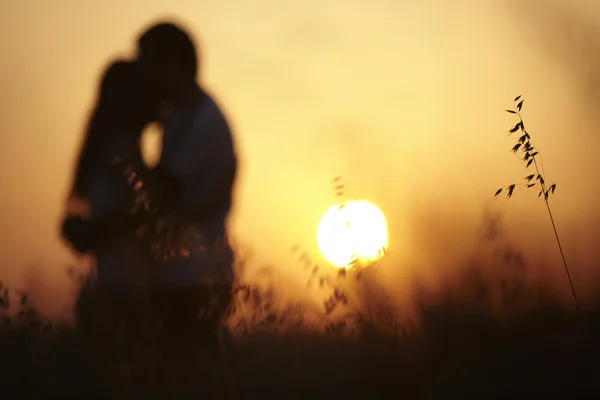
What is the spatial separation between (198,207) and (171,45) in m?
0.71

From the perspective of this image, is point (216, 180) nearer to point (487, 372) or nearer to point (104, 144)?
point (104, 144)

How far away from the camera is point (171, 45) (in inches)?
146

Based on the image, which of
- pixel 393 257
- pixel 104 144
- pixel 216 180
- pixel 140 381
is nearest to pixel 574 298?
pixel 393 257

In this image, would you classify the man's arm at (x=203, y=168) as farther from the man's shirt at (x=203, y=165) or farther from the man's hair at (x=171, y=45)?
the man's hair at (x=171, y=45)

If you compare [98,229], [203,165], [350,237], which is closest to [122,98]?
[203,165]

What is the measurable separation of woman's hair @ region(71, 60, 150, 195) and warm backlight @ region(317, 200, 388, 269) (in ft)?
3.45

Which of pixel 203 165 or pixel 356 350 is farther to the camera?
pixel 203 165

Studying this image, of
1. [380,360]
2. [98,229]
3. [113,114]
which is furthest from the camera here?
[113,114]

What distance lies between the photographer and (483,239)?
4.14m

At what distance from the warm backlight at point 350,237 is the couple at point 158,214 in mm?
683

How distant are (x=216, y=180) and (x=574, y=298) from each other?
4.92 ft

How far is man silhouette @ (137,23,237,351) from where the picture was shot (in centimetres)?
350

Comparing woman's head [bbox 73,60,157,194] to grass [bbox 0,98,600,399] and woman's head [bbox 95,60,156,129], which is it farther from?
grass [bbox 0,98,600,399]

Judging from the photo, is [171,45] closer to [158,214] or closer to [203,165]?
[203,165]
